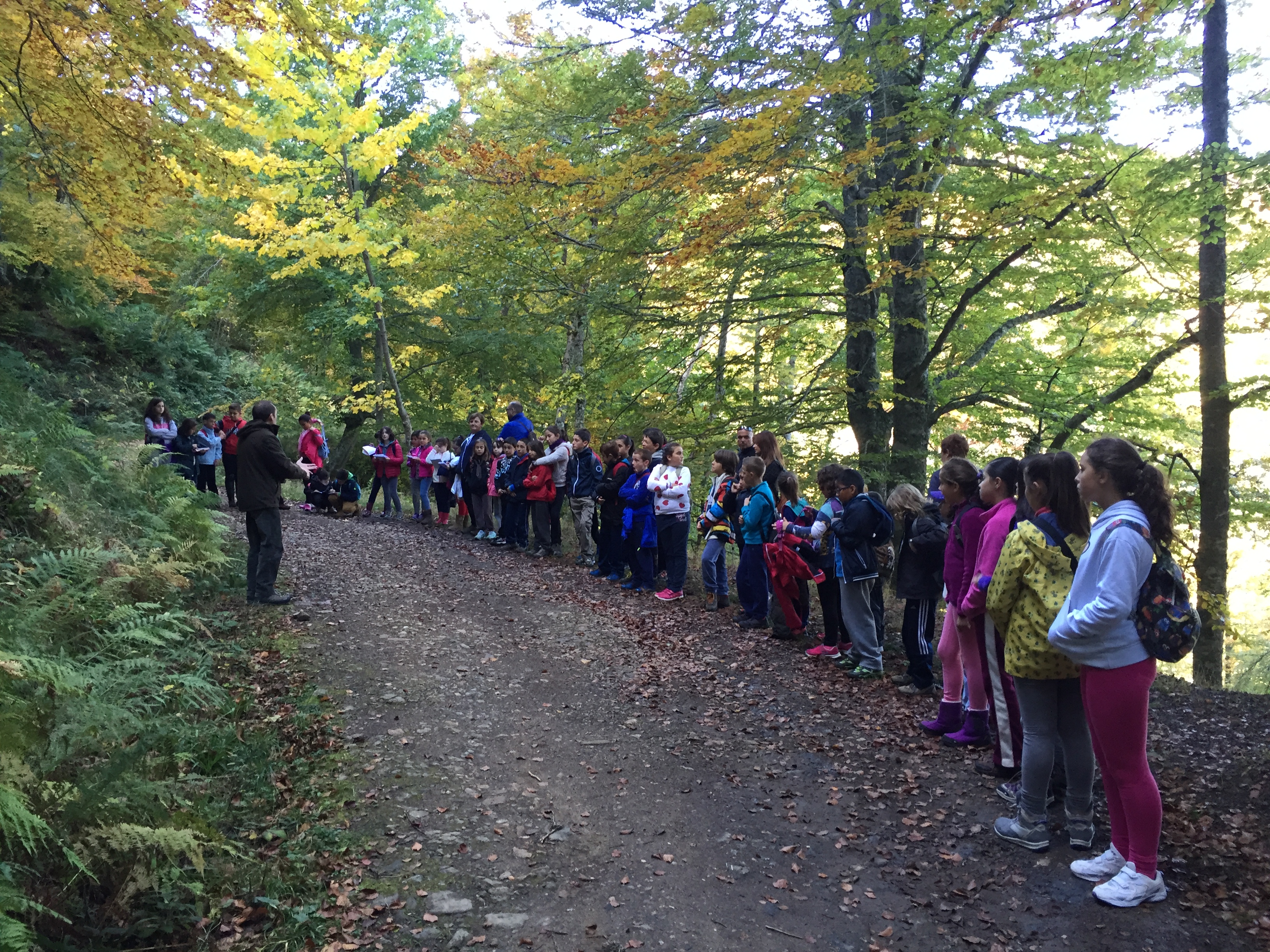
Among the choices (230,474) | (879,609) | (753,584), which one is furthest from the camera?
(230,474)

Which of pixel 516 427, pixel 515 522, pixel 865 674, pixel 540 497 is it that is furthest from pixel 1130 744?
pixel 516 427

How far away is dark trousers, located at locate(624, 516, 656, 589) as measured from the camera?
10.5 meters

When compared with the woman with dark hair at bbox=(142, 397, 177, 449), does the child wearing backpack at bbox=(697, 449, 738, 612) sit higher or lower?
lower

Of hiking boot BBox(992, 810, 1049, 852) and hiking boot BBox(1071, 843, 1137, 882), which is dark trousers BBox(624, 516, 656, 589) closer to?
hiking boot BBox(992, 810, 1049, 852)

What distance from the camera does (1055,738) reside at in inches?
172

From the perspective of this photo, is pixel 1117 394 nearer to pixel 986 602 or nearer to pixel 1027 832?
pixel 986 602

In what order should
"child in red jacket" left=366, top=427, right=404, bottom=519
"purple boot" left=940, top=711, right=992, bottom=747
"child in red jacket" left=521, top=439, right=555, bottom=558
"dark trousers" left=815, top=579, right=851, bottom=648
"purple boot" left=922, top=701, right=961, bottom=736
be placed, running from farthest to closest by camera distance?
"child in red jacket" left=366, top=427, right=404, bottom=519, "child in red jacket" left=521, top=439, right=555, bottom=558, "dark trousers" left=815, top=579, right=851, bottom=648, "purple boot" left=922, top=701, right=961, bottom=736, "purple boot" left=940, top=711, right=992, bottom=747

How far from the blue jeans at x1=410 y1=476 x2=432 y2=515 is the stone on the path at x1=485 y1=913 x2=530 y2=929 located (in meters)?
13.1

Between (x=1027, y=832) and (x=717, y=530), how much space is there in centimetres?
517

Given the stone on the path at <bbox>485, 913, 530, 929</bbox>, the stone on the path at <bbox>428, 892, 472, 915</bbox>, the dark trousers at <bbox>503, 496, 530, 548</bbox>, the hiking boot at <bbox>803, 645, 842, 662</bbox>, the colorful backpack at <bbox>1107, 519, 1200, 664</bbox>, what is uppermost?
the colorful backpack at <bbox>1107, 519, 1200, 664</bbox>

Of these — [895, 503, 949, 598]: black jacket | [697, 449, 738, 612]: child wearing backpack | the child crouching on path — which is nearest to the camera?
[895, 503, 949, 598]: black jacket

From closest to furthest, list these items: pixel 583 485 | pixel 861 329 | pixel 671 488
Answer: pixel 861 329 → pixel 671 488 → pixel 583 485

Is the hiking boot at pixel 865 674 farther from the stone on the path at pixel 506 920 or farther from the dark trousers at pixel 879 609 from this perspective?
the stone on the path at pixel 506 920

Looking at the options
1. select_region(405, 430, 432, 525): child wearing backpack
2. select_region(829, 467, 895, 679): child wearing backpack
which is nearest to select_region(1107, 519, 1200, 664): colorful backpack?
select_region(829, 467, 895, 679): child wearing backpack
